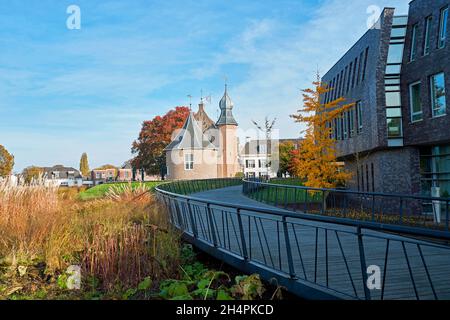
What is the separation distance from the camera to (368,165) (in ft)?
90.6

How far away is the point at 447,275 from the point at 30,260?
690 centimetres

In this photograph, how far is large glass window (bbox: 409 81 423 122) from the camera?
22.7 m

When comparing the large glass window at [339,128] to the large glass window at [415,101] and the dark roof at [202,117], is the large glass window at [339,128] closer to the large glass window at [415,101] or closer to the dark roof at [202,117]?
the large glass window at [415,101]

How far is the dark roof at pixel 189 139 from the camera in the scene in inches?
2307

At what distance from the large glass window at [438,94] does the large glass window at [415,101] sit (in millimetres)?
1360

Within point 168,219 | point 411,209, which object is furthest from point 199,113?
point 168,219

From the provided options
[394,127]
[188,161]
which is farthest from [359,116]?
[188,161]

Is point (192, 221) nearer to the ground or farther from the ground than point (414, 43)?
nearer to the ground

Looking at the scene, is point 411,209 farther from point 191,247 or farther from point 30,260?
point 30,260

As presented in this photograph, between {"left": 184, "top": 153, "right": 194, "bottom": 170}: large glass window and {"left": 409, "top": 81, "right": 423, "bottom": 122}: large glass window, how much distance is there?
37.7 m

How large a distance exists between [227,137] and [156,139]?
10.4 metres

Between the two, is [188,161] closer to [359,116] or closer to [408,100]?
[359,116]

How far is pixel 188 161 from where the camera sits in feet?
191
